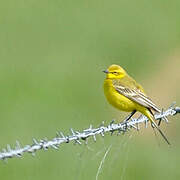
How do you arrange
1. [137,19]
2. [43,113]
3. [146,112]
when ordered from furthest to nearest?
[137,19]
[43,113]
[146,112]

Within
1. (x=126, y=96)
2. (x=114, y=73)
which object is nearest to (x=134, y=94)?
(x=126, y=96)

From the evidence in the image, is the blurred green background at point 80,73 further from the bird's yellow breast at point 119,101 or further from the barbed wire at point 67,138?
the barbed wire at point 67,138

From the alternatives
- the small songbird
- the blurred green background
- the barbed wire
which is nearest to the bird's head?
the small songbird

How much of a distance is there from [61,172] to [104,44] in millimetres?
6055

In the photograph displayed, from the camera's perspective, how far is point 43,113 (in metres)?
13.7

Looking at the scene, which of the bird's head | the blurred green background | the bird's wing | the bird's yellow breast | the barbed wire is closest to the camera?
the barbed wire

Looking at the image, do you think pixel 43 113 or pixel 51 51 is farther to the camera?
pixel 51 51

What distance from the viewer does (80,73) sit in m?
15.6

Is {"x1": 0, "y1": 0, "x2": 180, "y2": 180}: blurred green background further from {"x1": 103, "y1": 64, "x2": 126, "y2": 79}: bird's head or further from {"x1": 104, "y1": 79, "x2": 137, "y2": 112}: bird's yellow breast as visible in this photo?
{"x1": 104, "y1": 79, "x2": 137, "y2": 112}: bird's yellow breast

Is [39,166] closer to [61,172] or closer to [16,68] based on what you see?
[61,172]

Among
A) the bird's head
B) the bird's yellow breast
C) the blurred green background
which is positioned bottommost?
the bird's yellow breast

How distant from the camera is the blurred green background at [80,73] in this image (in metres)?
11.8

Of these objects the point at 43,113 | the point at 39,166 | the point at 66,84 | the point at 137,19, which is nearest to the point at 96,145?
the point at 39,166

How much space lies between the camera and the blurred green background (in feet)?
38.8
